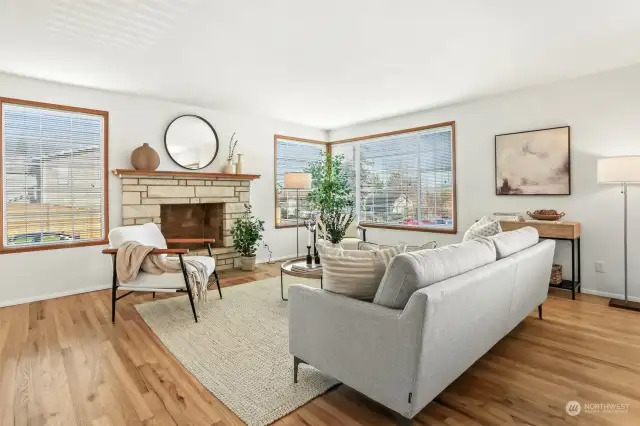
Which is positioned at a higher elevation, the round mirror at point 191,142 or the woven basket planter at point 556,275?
the round mirror at point 191,142

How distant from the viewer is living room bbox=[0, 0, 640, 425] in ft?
6.17

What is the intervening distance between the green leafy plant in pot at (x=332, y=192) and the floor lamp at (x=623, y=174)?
3.44 meters

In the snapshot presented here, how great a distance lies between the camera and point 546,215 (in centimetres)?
390

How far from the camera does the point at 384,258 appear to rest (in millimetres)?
1876

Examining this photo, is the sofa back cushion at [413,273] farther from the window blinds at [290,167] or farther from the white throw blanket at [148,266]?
the window blinds at [290,167]

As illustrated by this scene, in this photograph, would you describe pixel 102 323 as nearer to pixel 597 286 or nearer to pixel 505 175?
pixel 505 175

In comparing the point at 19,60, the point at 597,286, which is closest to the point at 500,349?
the point at 597,286

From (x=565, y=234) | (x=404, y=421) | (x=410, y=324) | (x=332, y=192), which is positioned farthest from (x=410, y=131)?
(x=404, y=421)

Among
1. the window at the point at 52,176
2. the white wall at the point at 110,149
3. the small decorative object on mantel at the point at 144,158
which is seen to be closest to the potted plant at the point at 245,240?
the white wall at the point at 110,149

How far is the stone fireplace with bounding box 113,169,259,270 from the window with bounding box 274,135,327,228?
73 centimetres

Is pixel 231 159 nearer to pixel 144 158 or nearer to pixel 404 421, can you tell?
pixel 144 158

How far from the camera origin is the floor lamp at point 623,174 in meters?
3.29

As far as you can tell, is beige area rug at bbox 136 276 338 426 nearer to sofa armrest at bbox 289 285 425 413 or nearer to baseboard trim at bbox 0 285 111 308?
sofa armrest at bbox 289 285 425 413

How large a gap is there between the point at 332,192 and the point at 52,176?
396cm
